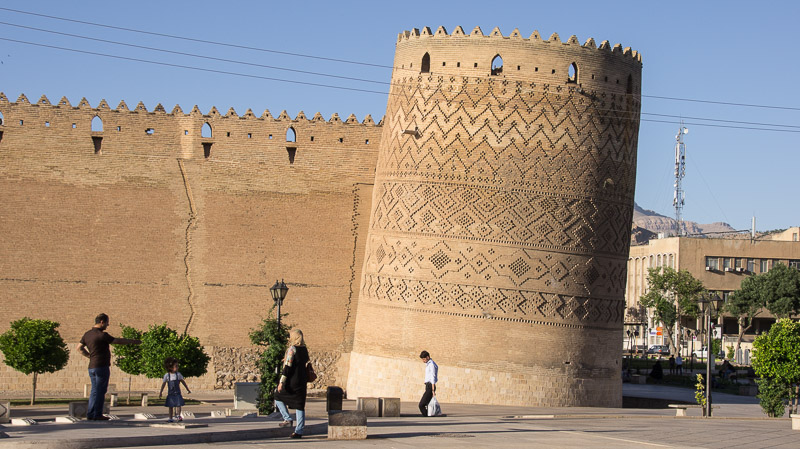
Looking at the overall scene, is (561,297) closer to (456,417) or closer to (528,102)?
(528,102)

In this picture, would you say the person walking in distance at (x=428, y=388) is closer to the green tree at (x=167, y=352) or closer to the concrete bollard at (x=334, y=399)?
the concrete bollard at (x=334, y=399)

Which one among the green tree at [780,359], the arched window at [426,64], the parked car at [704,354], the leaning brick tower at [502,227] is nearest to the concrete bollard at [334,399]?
the leaning brick tower at [502,227]

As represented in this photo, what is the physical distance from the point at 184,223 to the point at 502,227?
17.3ft

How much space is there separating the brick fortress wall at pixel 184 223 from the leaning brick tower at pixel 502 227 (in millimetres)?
1582

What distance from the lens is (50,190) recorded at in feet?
55.7

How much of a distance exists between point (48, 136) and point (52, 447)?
10877mm

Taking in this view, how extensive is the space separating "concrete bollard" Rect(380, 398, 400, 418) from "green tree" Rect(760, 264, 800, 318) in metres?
29.3

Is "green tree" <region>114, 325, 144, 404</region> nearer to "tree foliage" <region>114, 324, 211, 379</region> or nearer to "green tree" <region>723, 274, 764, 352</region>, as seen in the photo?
"tree foliage" <region>114, 324, 211, 379</region>

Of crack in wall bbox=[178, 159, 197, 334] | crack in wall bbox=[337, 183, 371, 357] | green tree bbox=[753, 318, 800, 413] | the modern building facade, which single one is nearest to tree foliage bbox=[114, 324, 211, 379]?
crack in wall bbox=[178, 159, 197, 334]

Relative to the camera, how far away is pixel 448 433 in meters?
9.32

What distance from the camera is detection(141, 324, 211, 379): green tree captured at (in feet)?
52.0

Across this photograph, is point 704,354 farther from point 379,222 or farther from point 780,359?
point 780,359

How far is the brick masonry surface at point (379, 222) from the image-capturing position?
15617mm

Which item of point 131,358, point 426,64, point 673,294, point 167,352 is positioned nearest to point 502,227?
point 426,64
